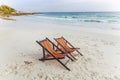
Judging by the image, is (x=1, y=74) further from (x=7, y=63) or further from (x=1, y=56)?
(x=1, y=56)

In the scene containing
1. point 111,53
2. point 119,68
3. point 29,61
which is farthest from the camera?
point 111,53

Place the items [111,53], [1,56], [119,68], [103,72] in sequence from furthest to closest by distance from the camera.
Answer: [111,53]
[1,56]
[119,68]
[103,72]

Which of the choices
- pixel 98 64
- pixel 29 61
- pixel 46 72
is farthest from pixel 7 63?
pixel 98 64

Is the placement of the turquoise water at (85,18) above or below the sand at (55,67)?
below

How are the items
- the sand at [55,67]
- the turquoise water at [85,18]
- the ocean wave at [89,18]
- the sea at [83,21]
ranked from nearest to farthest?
the sand at [55,67]
the sea at [83,21]
the turquoise water at [85,18]
the ocean wave at [89,18]

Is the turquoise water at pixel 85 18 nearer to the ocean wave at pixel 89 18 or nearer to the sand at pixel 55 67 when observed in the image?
the ocean wave at pixel 89 18

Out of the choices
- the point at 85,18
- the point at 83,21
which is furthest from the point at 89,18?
the point at 83,21

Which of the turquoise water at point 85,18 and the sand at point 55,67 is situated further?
the turquoise water at point 85,18

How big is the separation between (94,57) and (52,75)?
94.1 inches

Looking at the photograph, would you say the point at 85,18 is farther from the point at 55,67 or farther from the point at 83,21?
the point at 55,67

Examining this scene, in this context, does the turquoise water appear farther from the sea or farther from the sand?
the sand

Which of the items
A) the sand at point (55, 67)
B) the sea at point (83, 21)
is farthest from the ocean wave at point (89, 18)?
the sand at point (55, 67)

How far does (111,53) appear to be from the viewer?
295 inches

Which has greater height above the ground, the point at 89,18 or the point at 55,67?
the point at 55,67
